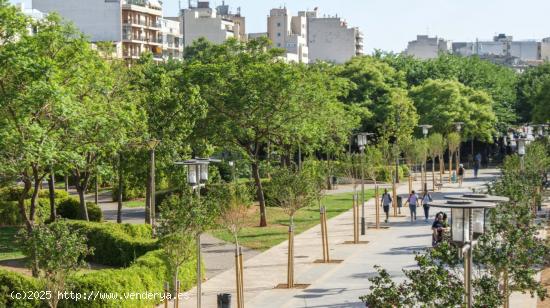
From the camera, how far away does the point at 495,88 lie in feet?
331

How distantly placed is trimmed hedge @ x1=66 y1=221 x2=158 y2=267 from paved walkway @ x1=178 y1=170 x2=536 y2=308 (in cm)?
325

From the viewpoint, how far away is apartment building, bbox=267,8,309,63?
7224 inches

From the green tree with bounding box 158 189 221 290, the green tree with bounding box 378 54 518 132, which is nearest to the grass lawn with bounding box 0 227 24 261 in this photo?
the green tree with bounding box 158 189 221 290

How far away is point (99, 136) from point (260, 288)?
8.41 meters

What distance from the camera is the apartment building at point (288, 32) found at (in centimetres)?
18350

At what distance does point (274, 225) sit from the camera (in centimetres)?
5022

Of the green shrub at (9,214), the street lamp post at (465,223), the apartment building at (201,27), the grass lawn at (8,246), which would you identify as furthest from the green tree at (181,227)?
the apartment building at (201,27)

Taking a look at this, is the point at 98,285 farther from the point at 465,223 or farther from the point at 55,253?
the point at 465,223

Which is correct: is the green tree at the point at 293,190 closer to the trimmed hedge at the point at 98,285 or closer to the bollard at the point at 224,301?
the trimmed hedge at the point at 98,285

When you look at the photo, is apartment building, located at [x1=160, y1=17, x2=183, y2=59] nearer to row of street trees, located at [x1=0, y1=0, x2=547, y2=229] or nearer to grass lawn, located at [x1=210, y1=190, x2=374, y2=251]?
row of street trees, located at [x1=0, y1=0, x2=547, y2=229]

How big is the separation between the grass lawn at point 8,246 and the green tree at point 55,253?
1250 centimetres

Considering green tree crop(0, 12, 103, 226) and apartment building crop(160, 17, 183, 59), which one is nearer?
green tree crop(0, 12, 103, 226)

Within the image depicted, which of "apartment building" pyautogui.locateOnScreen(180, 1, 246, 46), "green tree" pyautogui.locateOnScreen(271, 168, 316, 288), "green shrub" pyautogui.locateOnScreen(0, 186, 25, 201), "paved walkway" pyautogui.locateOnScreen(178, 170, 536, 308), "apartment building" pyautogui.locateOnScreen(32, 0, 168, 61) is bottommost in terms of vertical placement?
"paved walkway" pyautogui.locateOnScreen(178, 170, 536, 308)

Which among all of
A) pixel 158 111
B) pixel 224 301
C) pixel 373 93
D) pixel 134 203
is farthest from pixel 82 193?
pixel 373 93
